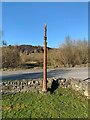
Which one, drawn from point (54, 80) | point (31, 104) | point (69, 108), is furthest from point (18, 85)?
point (69, 108)

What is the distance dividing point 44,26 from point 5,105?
15.5ft

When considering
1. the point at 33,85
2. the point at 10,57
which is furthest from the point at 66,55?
the point at 33,85

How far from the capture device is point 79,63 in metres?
36.1

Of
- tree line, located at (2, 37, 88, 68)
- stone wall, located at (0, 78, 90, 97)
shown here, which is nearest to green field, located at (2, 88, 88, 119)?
stone wall, located at (0, 78, 90, 97)

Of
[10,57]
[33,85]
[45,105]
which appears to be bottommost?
[45,105]

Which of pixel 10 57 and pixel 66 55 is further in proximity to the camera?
pixel 66 55

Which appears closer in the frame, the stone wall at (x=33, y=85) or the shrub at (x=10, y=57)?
the stone wall at (x=33, y=85)

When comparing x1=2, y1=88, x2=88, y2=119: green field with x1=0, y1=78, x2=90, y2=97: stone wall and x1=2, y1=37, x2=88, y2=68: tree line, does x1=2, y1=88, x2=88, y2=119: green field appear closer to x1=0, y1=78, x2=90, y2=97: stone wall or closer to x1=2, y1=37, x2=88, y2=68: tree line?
x1=0, y1=78, x2=90, y2=97: stone wall

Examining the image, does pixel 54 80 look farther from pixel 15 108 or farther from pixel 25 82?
pixel 15 108

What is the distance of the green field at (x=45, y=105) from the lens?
838 cm

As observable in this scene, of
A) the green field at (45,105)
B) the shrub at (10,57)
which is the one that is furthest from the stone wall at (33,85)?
the shrub at (10,57)

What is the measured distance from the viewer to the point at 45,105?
31.6 feet

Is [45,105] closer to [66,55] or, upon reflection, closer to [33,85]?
[33,85]

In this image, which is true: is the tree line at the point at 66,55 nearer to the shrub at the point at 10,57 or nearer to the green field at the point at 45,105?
the shrub at the point at 10,57
